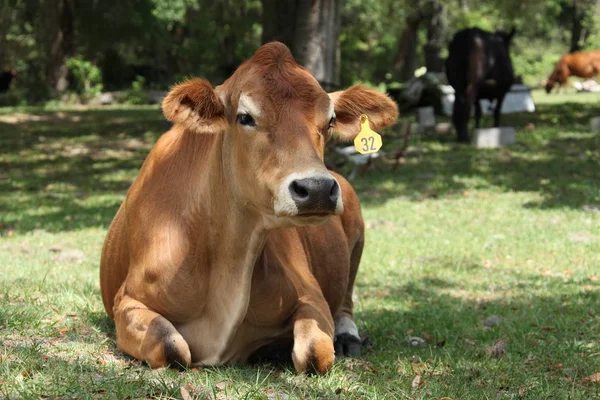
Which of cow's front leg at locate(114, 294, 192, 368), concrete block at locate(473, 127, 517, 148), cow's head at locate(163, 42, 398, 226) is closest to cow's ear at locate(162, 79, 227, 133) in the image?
cow's head at locate(163, 42, 398, 226)

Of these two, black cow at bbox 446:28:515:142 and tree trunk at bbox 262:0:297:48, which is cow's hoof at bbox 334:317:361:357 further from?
black cow at bbox 446:28:515:142

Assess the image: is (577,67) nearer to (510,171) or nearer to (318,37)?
(510,171)

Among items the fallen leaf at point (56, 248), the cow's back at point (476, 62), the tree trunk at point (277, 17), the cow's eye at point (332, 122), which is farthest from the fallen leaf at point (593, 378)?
the cow's back at point (476, 62)

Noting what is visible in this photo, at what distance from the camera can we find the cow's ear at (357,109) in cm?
506

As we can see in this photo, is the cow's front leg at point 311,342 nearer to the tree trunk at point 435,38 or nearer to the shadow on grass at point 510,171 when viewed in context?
the shadow on grass at point 510,171

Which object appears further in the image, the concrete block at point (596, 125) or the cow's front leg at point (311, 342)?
the concrete block at point (596, 125)

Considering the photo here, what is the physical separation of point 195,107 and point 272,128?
1.52 feet

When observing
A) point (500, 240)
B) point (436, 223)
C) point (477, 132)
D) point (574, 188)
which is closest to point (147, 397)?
point (500, 240)

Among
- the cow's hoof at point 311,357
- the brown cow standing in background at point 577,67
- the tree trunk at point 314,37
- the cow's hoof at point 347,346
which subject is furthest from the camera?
the brown cow standing in background at point 577,67

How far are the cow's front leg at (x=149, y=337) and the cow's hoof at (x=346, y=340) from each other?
1179 millimetres

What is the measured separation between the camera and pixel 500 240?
32.9 feet

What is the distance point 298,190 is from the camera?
4098mm

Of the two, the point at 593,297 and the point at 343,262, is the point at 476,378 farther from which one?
the point at 593,297

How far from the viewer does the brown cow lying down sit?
4406mm
